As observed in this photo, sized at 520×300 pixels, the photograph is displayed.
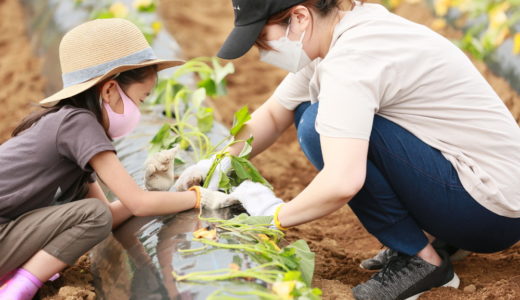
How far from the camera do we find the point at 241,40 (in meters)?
2.00

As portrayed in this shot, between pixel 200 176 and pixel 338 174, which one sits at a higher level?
pixel 338 174

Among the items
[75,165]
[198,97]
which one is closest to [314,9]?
[75,165]

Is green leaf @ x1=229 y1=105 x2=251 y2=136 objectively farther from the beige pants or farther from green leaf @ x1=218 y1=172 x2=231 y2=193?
the beige pants

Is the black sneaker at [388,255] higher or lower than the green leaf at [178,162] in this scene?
lower

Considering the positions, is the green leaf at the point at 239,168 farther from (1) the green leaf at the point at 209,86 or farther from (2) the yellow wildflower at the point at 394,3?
(2) the yellow wildflower at the point at 394,3

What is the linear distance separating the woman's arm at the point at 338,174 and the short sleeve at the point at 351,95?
0.09 feet

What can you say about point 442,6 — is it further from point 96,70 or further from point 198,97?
point 96,70

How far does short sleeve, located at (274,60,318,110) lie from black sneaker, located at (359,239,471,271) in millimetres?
590

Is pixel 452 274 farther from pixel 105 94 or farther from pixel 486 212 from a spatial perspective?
pixel 105 94

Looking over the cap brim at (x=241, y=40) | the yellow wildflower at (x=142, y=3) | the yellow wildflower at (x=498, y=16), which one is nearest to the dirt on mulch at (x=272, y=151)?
the yellow wildflower at (x=498, y=16)

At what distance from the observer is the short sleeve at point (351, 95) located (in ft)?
5.97

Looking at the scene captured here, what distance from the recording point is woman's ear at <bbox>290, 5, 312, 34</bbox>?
1947 millimetres

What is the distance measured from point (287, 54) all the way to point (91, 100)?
2.14 feet

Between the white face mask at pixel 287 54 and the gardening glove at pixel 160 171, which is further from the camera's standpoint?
the gardening glove at pixel 160 171
